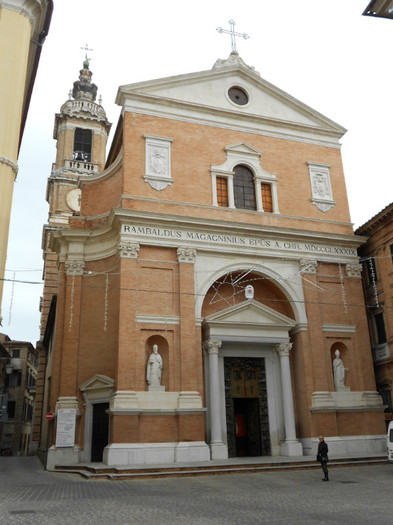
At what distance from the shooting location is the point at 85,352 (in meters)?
19.5

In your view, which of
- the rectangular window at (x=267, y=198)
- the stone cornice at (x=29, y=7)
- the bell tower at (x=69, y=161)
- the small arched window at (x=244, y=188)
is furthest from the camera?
the bell tower at (x=69, y=161)

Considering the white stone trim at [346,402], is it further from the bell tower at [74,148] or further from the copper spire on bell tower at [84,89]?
the copper spire on bell tower at [84,89]

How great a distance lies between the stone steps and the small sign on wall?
41.0 inches

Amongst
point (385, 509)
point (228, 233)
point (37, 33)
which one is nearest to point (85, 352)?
point (228, 233)

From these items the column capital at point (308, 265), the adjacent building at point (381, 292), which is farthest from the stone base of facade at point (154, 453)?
the column capital at point (308, 265)

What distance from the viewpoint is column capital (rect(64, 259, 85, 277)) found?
2050 cm

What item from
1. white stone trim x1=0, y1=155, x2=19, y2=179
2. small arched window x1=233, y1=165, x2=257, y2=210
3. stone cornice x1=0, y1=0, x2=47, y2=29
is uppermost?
small arched window x1=233, y1=165, x2=257, y2=210

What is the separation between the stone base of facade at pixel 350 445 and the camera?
1873 cm

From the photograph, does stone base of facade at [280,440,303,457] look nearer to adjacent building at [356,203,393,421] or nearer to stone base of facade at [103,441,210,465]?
stone base of facade at [103,441,210,465]

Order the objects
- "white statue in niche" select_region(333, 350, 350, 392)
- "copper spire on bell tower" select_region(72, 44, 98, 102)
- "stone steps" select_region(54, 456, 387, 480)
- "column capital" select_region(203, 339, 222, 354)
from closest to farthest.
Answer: "stone steps" select_region(54, 456, 387, 480) → "column capital" select_region(203, 339, 222, 354) → "white statue in niche" select_region(333, 350, 350, 392) → "copper spire on bell tower" select_region(72, 44, 98, 102)

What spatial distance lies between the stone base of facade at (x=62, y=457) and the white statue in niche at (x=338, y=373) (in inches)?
404

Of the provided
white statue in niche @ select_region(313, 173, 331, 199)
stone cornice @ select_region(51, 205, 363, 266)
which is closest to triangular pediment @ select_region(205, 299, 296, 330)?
stone cornice @ select_region(51, 205, 363, 266)

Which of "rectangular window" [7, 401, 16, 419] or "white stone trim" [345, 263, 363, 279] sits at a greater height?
"white stone trim" [345, 263, 363, 279]

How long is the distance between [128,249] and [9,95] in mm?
8440
